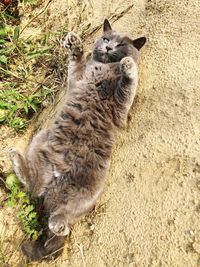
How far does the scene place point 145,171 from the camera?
2.70 m

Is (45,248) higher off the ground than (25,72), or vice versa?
(25,72)

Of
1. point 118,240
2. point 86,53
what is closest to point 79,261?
point 118,240

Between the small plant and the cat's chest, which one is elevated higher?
the cat's chest

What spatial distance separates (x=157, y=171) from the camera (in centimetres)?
265

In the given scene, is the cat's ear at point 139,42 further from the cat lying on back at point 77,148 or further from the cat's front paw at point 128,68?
the cat's front paw at point 128,68

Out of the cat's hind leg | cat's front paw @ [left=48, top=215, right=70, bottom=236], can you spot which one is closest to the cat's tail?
cat's front paw @ [left=48, top=215, right=70, bottom=236]

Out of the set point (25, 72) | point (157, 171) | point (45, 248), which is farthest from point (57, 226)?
point (25, 72)

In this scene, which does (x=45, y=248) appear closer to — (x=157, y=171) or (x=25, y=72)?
(x=157, y=171)

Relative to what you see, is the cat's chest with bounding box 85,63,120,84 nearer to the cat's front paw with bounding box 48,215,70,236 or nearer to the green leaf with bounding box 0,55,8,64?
the green leaf with bounding box 0,55,8,64

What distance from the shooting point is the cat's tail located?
8.75 feet

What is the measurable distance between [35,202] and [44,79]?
3.89 feet

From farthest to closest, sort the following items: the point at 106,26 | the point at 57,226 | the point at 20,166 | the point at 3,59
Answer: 1. the point at 3,59
2. the point at 106,26
3. the point at 20,166
4. the point at 57,226

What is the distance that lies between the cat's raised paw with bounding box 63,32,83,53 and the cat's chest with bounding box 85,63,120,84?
19 centimetres

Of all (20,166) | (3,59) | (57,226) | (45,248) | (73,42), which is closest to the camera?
(57,226)
